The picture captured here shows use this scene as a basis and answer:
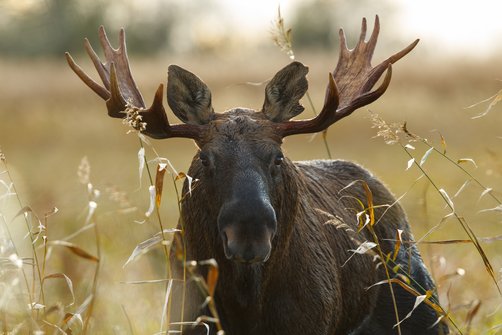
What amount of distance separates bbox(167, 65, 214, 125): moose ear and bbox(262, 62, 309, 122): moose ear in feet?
0.98

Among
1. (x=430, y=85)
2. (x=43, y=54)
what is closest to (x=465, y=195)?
(x=430, y=85)

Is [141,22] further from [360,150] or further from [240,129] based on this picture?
[240,129]

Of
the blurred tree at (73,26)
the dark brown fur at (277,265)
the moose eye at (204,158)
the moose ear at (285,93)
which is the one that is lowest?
the dark brown fur at (277,265)

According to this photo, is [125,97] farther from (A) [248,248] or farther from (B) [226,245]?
(A) [248,248]

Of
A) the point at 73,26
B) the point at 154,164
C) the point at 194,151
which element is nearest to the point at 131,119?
the point at 154,164

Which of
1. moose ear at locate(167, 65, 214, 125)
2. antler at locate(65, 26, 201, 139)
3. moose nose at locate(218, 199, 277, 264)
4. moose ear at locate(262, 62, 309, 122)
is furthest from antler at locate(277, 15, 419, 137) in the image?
moose nose at locate(218, 199, 277, 264)

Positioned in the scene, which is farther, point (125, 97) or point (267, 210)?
point (125, 97)

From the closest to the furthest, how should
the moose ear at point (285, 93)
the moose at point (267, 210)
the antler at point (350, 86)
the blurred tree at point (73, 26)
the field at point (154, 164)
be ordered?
1. the moose at point (267, 210)
2. the antler at point (350, 86)
3. the moose ear at point (285, 93)
4. the field at point (154, 164)
5. the blurred tree at point (73, 26)

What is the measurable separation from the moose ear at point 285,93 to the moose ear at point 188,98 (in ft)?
0.98

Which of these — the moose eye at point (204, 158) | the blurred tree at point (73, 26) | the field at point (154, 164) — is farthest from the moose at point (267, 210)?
the blurred tree at point (73, 26)

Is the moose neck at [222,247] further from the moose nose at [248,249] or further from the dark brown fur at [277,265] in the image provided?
the moose nose at [248,249]

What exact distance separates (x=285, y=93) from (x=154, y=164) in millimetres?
5386

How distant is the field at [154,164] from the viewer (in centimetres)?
693

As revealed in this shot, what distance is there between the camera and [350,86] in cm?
532
